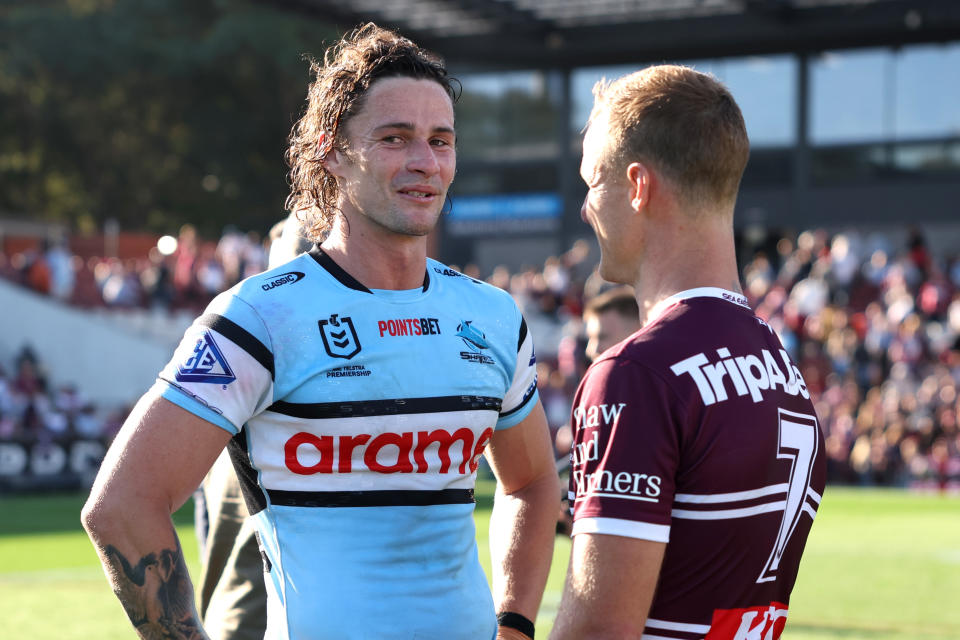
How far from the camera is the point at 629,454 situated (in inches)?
93.4

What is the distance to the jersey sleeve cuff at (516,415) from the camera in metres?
3.37

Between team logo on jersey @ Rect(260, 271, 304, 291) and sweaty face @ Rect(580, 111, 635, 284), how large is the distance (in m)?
0.76

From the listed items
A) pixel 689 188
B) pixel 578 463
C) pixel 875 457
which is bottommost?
pixel 875 457

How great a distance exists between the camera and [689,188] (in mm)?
2625

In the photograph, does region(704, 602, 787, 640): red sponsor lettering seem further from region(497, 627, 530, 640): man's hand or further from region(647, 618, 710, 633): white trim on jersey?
region(497, 627, 530, 640): man's hand

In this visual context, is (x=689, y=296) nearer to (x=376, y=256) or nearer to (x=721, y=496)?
(x=721, y=496)

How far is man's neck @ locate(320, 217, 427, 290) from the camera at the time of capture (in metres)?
3.13

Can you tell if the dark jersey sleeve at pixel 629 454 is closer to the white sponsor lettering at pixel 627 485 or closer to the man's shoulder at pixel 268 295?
the white sponsor lettering at pixel 627 485

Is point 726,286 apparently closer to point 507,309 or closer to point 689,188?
point 689,188

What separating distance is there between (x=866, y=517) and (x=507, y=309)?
1548 cm

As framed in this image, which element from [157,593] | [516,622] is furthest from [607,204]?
[157,593]

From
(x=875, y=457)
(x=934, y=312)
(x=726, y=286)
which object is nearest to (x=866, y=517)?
(x=875, y=457)

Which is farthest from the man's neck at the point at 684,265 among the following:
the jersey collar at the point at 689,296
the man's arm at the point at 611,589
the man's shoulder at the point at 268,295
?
the man's shoulder at the point at 268,295

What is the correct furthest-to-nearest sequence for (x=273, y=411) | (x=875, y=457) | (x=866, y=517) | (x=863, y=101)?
(x=863, y=101) < (x=875, y=457) < (x=866, y=517) < (x=273, y=411)
